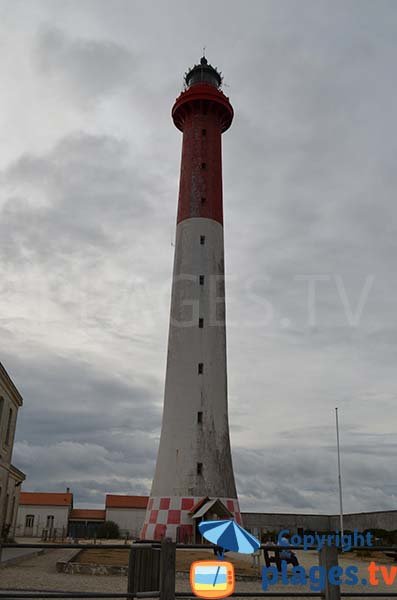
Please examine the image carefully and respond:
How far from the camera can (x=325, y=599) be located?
24.3 ft

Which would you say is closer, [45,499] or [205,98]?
[205,98]

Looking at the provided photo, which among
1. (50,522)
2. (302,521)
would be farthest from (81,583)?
(50,522)

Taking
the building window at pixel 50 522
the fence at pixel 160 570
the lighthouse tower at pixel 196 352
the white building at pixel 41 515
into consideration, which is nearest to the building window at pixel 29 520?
the white building at pixel 41 515

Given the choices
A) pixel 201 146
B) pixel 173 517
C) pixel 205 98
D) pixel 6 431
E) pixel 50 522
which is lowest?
pixel 50 522

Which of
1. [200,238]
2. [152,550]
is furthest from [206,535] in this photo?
[200,238]

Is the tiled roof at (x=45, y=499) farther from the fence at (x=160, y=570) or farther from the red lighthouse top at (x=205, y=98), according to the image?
the fence at (x=160, y=570)

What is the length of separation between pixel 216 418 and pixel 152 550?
69.5 ft

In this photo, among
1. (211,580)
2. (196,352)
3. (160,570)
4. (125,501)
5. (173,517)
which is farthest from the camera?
(125,501)

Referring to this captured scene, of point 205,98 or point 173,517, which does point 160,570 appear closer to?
point 173,517

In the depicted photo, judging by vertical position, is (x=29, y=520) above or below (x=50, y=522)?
above

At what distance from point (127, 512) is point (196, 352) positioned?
46.2m

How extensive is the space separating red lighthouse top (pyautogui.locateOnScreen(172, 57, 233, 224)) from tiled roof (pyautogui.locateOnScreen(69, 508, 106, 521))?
1909 inches

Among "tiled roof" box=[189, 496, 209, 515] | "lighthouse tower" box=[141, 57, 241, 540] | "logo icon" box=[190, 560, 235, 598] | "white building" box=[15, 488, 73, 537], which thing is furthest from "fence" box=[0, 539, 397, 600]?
"white building" box=[15, 488, 73, 537]

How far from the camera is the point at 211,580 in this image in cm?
667
